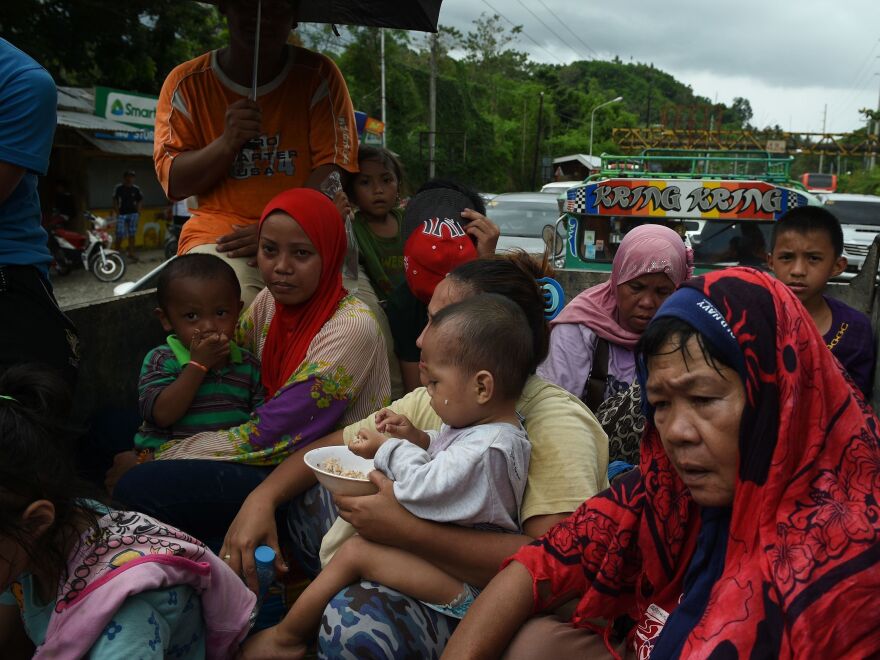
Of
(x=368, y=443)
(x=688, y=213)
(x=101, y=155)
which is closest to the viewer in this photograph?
(x=368, y=443)

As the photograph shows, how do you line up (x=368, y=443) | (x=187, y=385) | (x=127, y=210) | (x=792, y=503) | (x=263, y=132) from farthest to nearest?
(x=127, y=210) < (x=263, y=132) < (x=187, y=385) < (x=368, y=443) < (x=792, y=503)

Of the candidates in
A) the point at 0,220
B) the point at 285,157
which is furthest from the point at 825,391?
the point at 285,157

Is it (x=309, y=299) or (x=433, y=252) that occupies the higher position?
(x=433, y=252)

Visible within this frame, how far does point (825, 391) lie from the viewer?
1.40 m

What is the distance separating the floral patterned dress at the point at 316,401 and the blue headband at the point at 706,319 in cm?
120

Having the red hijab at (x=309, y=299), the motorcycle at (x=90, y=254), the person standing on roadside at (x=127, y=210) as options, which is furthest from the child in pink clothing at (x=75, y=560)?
the person standing on roadside at (x=127, y=210)

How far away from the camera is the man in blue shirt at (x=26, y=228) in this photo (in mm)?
2332

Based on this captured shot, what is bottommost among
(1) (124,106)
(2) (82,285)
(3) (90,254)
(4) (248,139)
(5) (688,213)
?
(2) (82,285)

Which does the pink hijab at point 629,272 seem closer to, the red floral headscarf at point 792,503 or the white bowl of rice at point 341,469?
the white bowl of rice at point 341,469

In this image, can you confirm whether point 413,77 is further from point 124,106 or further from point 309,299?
point 309,299

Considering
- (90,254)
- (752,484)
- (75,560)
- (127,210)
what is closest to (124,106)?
(127,210)

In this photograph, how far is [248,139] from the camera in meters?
3.24

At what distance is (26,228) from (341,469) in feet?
4.10

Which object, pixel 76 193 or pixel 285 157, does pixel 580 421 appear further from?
pixel 76 193
